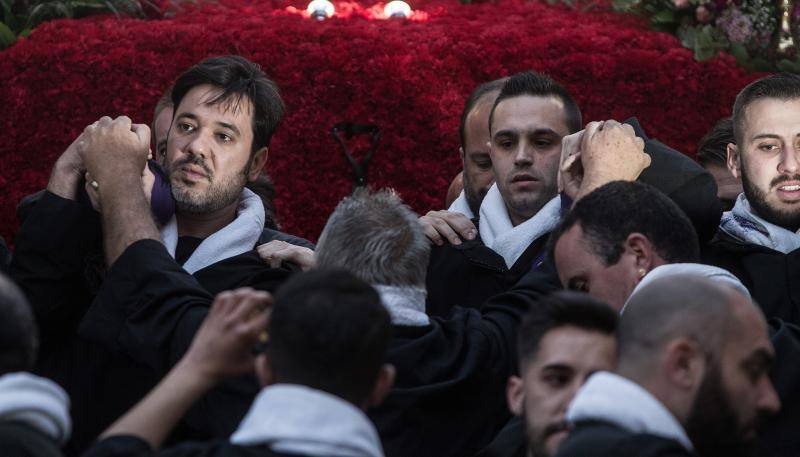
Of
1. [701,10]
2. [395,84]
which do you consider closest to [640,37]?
[701,10]

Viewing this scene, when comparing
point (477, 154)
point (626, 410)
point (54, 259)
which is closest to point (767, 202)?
point (477, 154)

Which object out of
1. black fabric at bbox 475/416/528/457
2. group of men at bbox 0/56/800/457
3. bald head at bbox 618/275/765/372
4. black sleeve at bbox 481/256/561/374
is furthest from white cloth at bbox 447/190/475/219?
bald head at bbox 618/275/765/372

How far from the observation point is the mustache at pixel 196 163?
4.50 meters

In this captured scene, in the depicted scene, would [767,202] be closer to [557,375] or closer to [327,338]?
[557,375]

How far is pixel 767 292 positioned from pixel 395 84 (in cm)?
250

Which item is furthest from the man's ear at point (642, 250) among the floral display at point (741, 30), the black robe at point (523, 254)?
the floral display at point (741, 30)

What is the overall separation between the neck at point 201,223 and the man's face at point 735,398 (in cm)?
228

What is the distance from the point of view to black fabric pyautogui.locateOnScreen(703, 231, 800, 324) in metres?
4.04

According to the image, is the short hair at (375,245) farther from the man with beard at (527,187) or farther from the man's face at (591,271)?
the man with beard at (527,187)

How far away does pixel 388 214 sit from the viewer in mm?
3535

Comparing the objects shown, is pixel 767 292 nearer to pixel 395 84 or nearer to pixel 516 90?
pixel 516 90

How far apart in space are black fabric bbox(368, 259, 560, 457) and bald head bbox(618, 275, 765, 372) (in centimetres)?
81

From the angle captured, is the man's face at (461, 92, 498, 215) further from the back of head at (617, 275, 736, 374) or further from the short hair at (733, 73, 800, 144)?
the back of head at (617, 275, 736, 374)

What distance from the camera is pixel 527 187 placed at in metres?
4.62
